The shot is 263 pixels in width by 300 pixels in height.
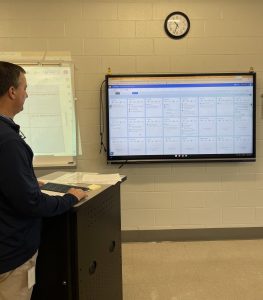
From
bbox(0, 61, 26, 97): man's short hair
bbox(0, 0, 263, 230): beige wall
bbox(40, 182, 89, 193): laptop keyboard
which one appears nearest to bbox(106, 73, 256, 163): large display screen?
bbox(0, 0, 263, 230): beige wall

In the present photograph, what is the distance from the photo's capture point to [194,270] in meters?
3.02

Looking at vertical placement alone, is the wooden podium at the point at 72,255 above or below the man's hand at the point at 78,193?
below

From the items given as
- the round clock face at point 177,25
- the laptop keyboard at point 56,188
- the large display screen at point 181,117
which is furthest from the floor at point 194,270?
the round clock face at point 177,25

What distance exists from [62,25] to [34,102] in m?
0.85

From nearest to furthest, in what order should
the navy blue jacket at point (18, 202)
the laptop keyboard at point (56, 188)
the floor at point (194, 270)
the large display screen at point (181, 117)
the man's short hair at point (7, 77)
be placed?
the navy blue jacket at point (18, 202) → the man's short hair at point (7, 77) → the laptop keyboard at point (56, 188) → the floor at point (194, 270) → the large display screen at point (181, 117)

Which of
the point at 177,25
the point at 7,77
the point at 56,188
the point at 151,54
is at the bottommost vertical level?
the point at 56,188

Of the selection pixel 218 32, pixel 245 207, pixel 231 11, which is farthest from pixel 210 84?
pixel 245 207

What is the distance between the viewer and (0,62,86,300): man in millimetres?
1328

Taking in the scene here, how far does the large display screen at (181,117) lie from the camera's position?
346cm

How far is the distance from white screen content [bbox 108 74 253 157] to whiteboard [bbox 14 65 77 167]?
0.45 m

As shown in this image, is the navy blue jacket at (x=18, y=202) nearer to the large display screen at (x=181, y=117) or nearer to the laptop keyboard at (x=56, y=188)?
the laptop keyboard at (x=56, y=188)

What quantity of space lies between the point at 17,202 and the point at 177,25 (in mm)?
2812

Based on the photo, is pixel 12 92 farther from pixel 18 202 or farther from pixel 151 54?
pixel 151 54

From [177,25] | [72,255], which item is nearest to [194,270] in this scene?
[72,255]
